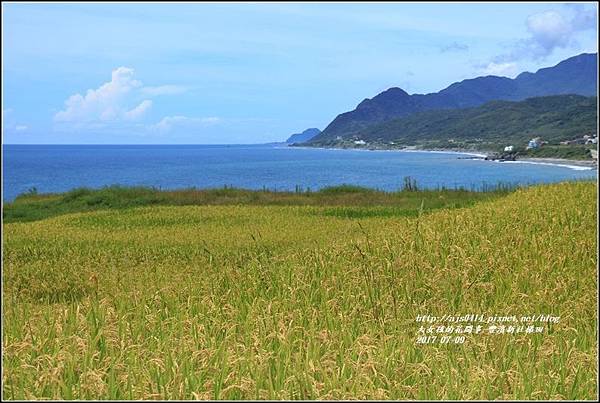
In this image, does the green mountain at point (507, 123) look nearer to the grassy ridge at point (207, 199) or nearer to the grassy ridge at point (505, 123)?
the grassy ridge at point (505, 123)

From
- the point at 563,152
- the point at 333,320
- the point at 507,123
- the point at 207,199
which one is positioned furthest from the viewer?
the point at 507,123

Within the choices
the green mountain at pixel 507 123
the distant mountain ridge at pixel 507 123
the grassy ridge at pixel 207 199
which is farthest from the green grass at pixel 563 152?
the grassy ridge at pixel 207 199

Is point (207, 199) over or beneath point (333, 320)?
beneath

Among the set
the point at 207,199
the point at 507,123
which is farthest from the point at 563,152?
the point at 507,123

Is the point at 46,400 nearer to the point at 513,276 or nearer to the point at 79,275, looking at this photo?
the point at 513,276

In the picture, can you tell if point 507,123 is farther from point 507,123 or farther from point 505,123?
point 505,123

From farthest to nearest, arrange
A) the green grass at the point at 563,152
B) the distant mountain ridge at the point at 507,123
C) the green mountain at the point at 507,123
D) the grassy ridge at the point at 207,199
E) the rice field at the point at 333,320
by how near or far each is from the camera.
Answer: the distant mountain ridge at the point at 507,123, the green mountain at the point at 507,123, the green grass at the point at 563,152, the grassy ridge at the point at 207,199, the rice field at the point at 333,320

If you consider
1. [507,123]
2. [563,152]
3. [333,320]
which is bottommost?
[333,320]
